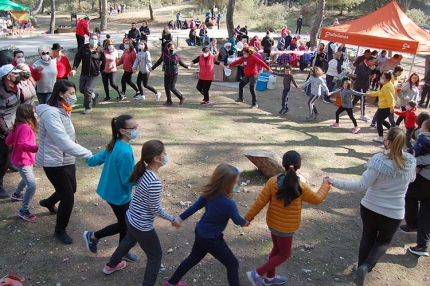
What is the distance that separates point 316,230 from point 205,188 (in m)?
2.57

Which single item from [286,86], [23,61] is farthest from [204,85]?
[23,61]

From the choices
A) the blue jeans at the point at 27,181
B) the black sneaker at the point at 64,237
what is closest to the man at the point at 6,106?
the blue jeans at the point at 27,181

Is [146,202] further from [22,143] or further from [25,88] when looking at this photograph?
[25,88]

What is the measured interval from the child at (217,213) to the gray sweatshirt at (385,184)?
3.75 feet

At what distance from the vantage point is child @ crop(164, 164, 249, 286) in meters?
3.21

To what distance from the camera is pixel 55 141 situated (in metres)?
3.89

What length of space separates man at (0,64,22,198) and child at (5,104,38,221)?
65 cm

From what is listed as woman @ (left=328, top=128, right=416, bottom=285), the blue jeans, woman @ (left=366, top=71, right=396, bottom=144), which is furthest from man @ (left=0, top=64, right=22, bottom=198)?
woman @ (left=366, top=71, right=396, bottom=144)

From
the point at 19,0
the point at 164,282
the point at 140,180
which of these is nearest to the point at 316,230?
the point at 164,282

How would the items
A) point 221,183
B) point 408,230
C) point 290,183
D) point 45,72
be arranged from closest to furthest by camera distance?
point 221,183, point 290,183, point 408,230, point 45,72

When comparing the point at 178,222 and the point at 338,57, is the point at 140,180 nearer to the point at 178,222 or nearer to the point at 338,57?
the point at 178,222

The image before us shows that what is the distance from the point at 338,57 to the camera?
1366cm

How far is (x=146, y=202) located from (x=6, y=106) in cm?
337

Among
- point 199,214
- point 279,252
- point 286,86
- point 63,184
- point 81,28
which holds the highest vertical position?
point 81,28
